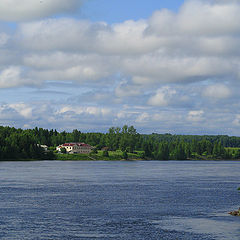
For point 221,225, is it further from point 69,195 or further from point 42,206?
point 69,195

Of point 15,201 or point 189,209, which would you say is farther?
point 15,201

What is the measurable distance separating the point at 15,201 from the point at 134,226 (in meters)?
28.8

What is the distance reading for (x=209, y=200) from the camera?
7844 cm

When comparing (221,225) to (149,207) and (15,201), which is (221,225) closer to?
(149,207)

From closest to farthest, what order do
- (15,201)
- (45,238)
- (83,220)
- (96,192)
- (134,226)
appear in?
(45,238) → (134,226) → (83,220) → (15,201) → (96,192)

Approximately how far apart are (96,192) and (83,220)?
33.3m

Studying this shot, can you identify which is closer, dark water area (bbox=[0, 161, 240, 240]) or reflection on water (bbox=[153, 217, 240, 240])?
reflection on water (bbox=[153, 217, 240, 240])

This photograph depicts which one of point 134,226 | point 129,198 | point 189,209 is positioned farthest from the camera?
point 129,198

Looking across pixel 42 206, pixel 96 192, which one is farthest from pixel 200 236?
pixel 96 192

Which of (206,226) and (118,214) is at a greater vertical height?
(206,226)

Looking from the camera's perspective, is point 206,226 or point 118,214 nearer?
point 206,226

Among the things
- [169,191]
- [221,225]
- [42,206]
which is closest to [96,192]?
[169,191]

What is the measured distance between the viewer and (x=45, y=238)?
154 ft

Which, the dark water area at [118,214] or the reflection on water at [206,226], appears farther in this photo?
the dark water area at [118,214]
